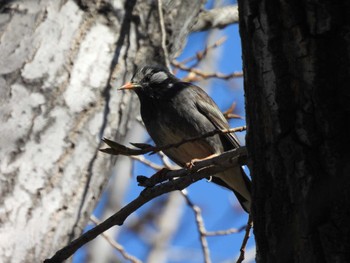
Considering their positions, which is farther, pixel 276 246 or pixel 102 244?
pixel 102 244

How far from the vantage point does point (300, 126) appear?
1609 mm

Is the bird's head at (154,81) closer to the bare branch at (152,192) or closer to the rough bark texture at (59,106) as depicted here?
the rough bark texture at (59,106)

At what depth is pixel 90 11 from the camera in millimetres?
3719

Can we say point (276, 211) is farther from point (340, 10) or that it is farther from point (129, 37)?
point (129, 37)

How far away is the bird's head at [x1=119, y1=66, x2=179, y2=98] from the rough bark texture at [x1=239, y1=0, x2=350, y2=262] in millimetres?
2867

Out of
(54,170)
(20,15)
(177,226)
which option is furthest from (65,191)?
(177,226)

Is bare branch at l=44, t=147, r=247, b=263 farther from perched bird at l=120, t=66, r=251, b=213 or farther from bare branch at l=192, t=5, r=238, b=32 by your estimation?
bare branch at l=192, t=5, r=238, b=32

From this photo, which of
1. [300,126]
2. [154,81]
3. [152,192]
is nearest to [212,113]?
[154,81]

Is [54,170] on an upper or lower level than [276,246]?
upper

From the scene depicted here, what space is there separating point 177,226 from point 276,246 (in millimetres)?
8370

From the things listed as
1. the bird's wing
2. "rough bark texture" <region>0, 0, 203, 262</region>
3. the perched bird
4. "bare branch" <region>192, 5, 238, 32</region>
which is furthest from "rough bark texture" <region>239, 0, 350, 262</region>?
"bare branch" <region>192, 5, 238, 32</region>

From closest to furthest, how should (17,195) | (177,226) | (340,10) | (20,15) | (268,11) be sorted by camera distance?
(340,10) < (268,11) < (17,195) < (20,15) < (177,226)

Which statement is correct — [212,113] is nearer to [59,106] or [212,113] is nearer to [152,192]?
[59,106]

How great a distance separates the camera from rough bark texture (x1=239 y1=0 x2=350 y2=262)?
155 centimetres
